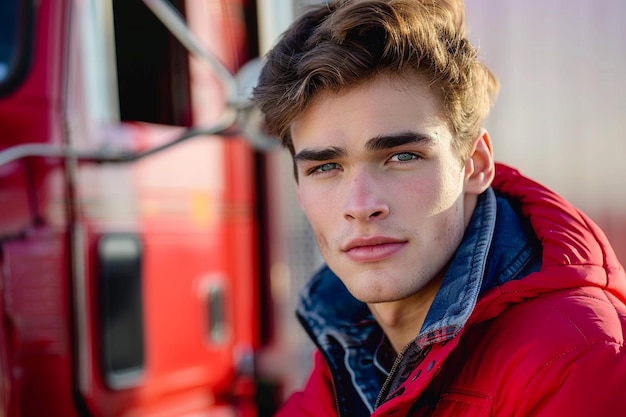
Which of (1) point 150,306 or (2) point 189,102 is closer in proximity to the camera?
(1) point 150,306

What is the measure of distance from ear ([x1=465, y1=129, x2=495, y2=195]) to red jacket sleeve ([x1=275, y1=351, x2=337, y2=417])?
21.5 inches

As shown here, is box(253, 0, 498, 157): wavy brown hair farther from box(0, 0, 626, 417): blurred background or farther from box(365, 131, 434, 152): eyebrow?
box(0, 0, 626, 417): blurred background

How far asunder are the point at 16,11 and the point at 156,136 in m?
0.59

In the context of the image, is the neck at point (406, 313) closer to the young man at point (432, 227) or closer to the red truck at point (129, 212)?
the young man at point (432, 227)

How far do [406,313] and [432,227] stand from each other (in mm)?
246

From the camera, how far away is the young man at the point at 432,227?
1.37m

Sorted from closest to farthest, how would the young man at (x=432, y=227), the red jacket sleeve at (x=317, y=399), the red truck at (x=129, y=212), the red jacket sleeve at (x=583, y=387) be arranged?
1. the red jacket sleeve at (x=583, y=387)
2. the young man at (x=432, y=227)
3. the red jacket sleeve at (x=317, y=399)
4. the red truck at (x=129, y=212)

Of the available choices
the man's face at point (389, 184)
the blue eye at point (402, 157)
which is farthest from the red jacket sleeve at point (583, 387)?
the blue eye at point (402, 157)

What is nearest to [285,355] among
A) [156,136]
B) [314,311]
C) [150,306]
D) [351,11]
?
[150,306]

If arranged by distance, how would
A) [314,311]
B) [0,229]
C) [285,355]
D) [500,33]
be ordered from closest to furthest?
[314,311] → [0,229] → [285,355] → [500,33]

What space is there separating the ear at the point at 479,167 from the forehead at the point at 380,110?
0.38ft

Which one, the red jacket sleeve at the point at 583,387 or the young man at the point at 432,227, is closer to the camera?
the red jacket sleeve at the point at 583,387

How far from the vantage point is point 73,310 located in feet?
7.72

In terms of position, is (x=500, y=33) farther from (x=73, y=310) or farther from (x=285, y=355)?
(x=73, y=310)
